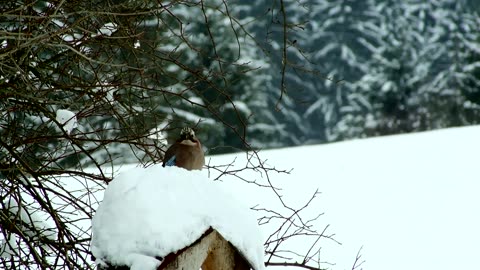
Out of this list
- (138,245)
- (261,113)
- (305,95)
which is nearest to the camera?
(138,245)

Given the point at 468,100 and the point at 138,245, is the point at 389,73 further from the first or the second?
the point at 138,245

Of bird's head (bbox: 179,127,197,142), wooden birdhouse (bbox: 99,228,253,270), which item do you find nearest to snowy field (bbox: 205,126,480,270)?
bird's head (bbox: 179,127,197,142)

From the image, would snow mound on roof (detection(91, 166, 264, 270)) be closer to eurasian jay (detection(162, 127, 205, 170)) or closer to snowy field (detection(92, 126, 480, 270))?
eurasian jay (detection(162, 127, 205, 170))

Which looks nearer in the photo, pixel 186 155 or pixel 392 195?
pixel 186 155

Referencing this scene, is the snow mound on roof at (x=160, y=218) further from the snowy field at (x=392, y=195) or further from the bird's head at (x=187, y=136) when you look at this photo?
the snowy field at (x=392, y=195)

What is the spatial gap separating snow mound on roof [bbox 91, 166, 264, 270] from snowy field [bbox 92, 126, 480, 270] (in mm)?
5156

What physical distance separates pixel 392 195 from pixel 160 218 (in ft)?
25.7

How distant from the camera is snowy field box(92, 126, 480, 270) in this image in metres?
7.77

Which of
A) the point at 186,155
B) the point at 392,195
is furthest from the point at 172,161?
the point at 392,195

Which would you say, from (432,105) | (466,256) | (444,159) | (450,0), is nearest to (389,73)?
(432,105)

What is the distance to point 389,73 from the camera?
2227cm

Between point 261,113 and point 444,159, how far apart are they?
Result: 963 cm

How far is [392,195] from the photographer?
31.6 feet

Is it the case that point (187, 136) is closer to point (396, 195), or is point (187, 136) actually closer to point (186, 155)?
point (186, 155)
